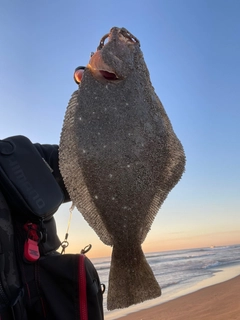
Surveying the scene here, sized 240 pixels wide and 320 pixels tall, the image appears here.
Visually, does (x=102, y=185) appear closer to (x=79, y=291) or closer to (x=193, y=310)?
(x=79, y=291)

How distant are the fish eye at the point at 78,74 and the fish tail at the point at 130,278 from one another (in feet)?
3.48

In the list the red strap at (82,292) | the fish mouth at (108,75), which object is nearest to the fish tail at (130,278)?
the red strap at (82,292)

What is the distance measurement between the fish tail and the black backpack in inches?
6.7

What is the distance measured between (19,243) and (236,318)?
6.59 m

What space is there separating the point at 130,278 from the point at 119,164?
665 millimetres

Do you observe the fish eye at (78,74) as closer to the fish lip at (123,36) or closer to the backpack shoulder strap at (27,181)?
the fish lip at (123,36)

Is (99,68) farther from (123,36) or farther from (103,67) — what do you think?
(123,36)

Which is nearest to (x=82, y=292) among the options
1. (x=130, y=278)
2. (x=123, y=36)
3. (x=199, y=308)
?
(x=130, y=278)

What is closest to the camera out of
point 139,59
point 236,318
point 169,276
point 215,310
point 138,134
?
point 138,134

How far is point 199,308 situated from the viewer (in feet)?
27.9

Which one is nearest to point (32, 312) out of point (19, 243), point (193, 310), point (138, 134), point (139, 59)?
point (19, 243)

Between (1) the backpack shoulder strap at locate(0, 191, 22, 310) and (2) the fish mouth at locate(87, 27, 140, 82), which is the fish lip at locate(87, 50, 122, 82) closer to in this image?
(2) the fish mouth at locate(87, 27, 140, 82)

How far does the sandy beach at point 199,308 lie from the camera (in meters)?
7.89

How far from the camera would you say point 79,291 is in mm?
2141
